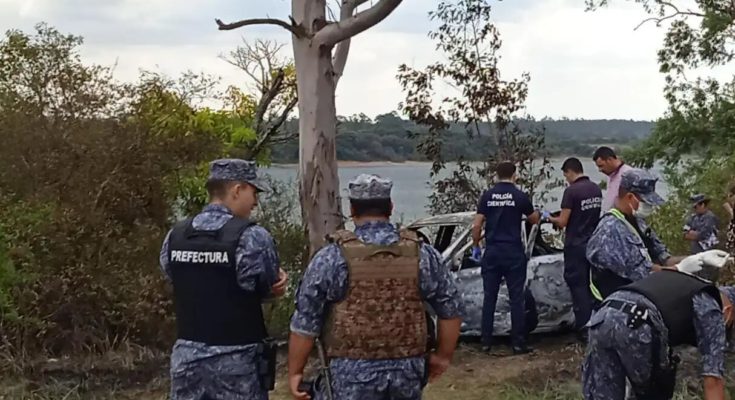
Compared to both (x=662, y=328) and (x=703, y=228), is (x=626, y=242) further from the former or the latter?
(x=703, y=228)

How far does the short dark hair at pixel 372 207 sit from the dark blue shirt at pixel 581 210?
4.19m

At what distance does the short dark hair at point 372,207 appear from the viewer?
439 centimetres

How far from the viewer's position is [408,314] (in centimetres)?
439

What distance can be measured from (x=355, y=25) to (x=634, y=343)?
5.08 metres

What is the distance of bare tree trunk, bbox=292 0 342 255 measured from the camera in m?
8.89

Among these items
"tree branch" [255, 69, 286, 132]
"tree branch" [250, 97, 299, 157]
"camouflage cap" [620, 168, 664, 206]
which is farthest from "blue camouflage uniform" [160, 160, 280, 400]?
"tree branch" [255, 69, 286, 132]

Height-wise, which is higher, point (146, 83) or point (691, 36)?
point (691, 36)

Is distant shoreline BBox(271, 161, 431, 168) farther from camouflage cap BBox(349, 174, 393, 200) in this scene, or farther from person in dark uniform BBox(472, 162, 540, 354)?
camouflage cap BBox(349, 174, 393, 200)

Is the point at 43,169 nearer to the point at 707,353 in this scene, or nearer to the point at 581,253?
the point at 581,253

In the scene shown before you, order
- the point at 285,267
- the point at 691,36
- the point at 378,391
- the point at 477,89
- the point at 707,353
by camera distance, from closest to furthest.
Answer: the point at 707,353, the point at 378,391, the point at 285,267, the point at 477,89, the point at 691,36

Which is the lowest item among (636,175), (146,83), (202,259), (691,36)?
(202,259)

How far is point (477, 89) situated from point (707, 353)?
902 centimetres

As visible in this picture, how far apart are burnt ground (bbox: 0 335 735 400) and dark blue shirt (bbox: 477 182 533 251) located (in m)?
0.98

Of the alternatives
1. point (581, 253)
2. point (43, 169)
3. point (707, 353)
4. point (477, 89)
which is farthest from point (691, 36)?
point (707, 353)
